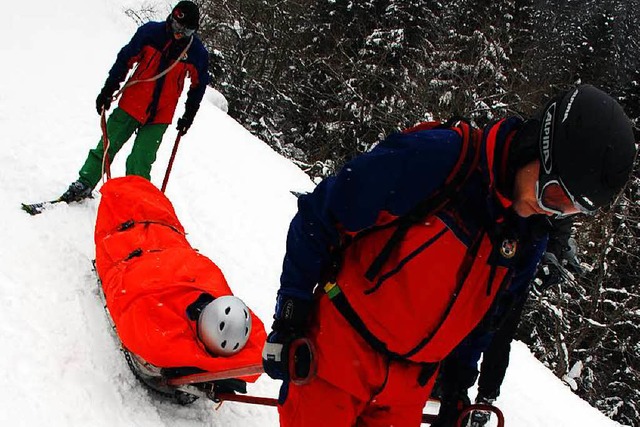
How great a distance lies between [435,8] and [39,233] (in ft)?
63.2

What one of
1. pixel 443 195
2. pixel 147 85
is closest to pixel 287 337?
pixel 443 195

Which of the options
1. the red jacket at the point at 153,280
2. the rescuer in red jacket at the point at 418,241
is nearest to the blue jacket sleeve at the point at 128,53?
the red jacket at the point at 153,280

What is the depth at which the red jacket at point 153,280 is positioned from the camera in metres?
2.86

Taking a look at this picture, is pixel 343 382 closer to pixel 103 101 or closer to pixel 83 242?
pixel 83 242

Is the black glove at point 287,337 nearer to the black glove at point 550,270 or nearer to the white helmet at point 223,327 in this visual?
the white helmet at point 223,327

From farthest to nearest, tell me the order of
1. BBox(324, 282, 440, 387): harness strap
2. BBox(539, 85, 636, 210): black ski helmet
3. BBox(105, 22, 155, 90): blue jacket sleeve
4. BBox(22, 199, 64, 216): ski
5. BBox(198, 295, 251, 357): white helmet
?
BBox(105, 22, 155, 90): blue jacket sleeve → BBox(22, 199, 64, 216): ski → BBox(198, 295, 251, 357): white helmet → BBox(324, 282, 440, 387): harness strap → BBox(539, 85, 636, 210): black ski helmet

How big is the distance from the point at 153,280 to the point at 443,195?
6.35 feet

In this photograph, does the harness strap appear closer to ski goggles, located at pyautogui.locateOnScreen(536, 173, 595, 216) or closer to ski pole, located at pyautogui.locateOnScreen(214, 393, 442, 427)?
ski goggles, located at pyautogui.locateOnScreen(536, 173, 595, 216)

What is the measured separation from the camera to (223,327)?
2.86m

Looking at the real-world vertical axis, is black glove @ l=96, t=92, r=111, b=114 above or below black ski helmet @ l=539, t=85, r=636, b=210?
below

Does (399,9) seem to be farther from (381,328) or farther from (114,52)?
(381,328)

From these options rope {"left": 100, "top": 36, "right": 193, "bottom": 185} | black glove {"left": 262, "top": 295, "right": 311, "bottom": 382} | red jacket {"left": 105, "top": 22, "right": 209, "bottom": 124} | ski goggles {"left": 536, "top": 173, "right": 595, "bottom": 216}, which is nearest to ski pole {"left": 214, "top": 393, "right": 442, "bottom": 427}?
black glove {"left": 262, "top": 295, "right": 311, "bottom": 382}

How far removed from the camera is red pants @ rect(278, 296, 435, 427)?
2008mm

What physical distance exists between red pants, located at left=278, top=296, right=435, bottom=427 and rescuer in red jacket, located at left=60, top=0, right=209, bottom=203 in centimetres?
345
